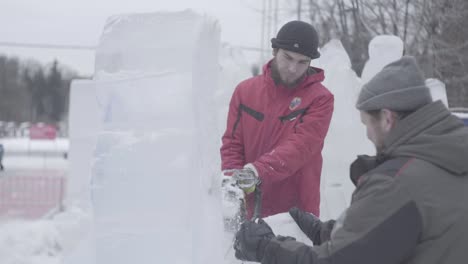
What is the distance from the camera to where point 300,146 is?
269 cm

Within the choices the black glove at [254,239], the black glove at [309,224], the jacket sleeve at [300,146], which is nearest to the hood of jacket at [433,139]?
the black glove at [254,239]

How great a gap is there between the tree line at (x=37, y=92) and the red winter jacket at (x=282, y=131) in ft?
169

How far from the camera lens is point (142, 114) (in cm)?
212

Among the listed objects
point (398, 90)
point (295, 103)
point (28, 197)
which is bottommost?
point (28, 197)

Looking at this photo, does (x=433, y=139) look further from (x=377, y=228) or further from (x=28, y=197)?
(x=28, y=197)

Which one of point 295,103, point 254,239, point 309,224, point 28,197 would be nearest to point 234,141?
point 295,103

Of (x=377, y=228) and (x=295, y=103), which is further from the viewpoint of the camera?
(x=295, y=103)

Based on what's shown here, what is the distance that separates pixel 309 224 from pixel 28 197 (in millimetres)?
10317

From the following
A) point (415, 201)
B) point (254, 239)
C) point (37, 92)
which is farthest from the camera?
point (37, 92)

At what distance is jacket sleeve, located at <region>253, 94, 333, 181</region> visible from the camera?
2545mm

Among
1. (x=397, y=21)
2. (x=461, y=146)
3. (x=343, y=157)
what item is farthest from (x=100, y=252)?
(x=397, y=21)

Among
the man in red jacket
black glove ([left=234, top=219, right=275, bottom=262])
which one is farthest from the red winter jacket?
black glove ([left=234, top=219, right=275, bottom=262])

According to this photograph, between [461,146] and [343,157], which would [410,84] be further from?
[343,157]

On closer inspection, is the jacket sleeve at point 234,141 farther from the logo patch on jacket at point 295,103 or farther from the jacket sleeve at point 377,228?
the jacket sleeve at point 377,228
